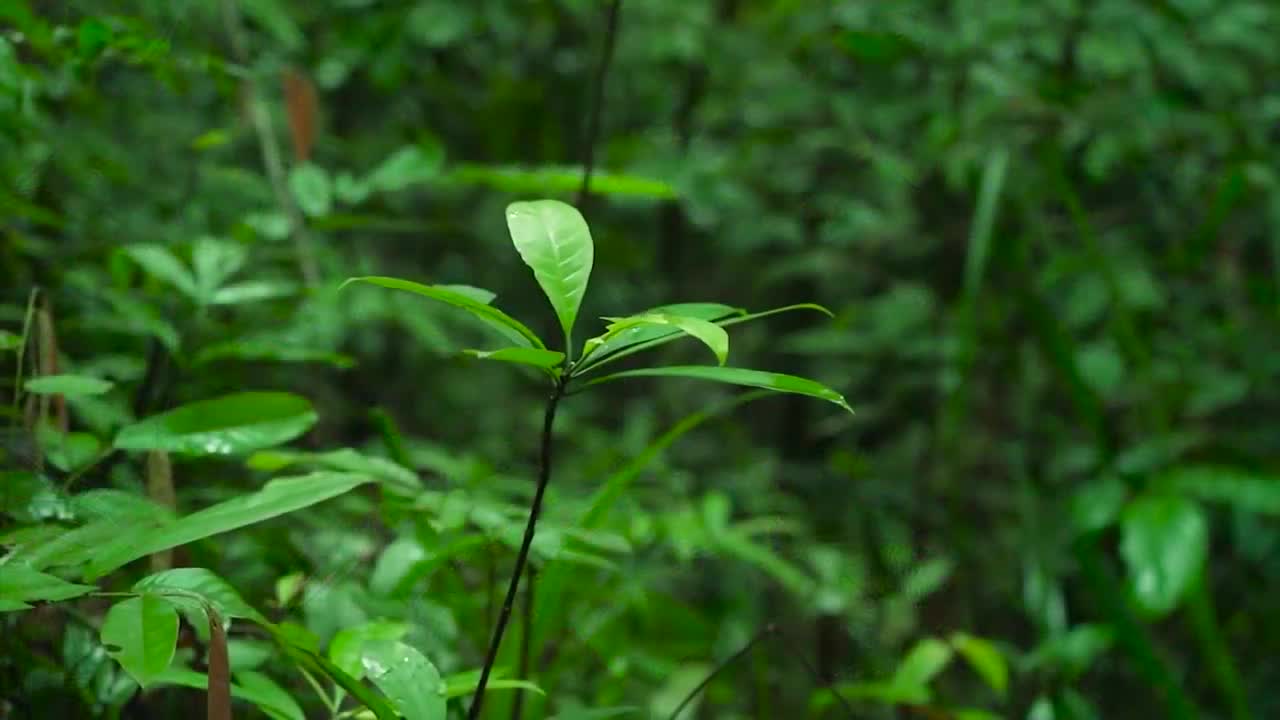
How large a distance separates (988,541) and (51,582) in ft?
5.42

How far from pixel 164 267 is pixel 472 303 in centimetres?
49

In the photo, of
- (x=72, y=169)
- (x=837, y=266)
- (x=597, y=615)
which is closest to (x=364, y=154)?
(x=72, y=169)

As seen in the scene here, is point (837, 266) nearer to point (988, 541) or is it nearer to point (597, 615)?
point (988, 541)

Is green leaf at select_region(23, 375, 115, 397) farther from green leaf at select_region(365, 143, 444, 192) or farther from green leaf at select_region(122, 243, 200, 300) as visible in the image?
green leaf at select_region(365, 143, 444, 192)

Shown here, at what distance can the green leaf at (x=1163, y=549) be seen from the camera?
1172mm

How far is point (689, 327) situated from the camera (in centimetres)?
48

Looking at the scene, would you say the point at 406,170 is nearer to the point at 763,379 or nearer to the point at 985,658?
the point at 763,379

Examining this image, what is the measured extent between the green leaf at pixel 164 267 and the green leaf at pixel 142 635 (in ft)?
1.47

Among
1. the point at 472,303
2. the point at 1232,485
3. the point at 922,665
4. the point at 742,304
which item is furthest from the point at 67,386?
the point at 742,304

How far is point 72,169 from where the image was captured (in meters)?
1.16

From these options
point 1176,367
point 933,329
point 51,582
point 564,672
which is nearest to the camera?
point 51,582

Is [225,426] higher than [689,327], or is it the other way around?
[689,327]

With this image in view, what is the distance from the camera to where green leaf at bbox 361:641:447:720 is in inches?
22.6

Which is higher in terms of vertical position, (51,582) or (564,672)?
(51,582)
